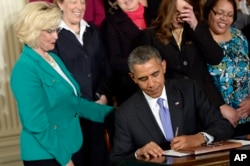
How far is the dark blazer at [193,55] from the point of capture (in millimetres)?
3453

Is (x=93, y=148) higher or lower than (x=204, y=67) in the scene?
lower

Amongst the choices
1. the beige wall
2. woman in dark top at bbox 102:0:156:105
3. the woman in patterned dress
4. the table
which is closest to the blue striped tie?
the table

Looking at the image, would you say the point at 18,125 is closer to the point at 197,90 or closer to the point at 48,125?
the point at 48,125

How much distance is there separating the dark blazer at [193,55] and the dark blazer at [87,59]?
0.30 m

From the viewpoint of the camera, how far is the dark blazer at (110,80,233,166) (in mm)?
2900

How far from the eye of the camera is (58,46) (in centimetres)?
344

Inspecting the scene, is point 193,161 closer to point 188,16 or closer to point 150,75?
point 150,75

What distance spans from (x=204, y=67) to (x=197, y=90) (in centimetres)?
52

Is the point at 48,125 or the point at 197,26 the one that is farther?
the point at 197,26

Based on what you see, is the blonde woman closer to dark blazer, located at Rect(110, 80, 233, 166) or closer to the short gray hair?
dark blazer, located at Rect(110, 80, 233, 166)

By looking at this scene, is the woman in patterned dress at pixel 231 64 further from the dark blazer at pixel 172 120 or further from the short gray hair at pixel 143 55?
the short gray hair at pixel 143 55

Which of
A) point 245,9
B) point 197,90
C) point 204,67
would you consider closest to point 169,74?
point 204,67

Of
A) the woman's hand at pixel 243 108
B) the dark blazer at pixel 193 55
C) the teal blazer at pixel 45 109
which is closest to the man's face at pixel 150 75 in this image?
the teal blazer at pixel 45 109

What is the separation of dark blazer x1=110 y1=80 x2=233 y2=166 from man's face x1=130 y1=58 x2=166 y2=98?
88 mm
